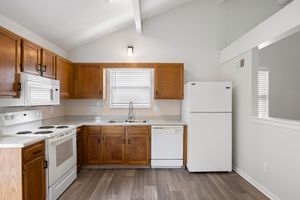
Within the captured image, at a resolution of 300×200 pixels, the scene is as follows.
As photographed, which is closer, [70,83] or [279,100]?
[70,83]

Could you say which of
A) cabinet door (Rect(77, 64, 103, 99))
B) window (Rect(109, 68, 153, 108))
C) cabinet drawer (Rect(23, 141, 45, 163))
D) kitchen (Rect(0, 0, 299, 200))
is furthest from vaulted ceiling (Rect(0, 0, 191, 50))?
cabinet drawer (Rect(23, 141, 45, 163))

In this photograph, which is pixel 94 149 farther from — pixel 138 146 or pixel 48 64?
pixel 48 64

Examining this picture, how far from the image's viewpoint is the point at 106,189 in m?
2.99

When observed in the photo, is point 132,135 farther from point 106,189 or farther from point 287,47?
point 287,47

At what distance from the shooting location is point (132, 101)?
4.53 meters

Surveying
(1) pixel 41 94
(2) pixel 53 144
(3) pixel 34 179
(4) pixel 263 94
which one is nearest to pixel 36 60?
(1) pixel 41 94

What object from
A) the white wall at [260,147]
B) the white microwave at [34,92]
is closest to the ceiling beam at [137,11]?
the white microwave at [34,92]

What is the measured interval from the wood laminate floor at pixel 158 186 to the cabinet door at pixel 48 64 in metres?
1.80

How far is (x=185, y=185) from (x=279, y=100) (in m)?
2.94

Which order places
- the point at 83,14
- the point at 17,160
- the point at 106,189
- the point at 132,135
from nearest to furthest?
1. the point at 17,160
2. the point at 106,189
3. the point at 83,14
4. the point at 132,135

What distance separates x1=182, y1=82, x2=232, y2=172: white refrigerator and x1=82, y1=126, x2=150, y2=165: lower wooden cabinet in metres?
0.91

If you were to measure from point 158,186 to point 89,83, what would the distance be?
2455 mm

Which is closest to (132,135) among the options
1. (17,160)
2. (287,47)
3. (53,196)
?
(53,196)

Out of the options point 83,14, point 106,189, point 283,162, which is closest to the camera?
point 283,162
